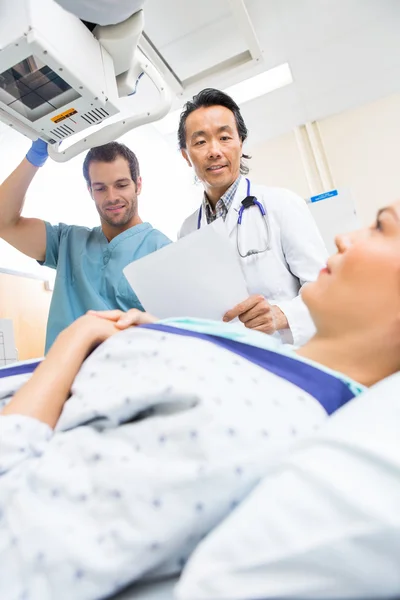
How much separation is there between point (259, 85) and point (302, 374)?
3084 mm

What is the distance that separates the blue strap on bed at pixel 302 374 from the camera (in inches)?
25.2

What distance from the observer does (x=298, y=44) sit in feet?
8.96

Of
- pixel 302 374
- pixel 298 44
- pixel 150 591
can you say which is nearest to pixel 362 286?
pixel 302 374

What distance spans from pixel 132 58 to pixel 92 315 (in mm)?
782

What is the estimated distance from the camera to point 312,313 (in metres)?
0.82

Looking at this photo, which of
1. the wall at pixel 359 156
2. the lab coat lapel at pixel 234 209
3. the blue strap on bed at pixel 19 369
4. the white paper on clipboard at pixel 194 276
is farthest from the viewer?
the wall at pixel 359 156

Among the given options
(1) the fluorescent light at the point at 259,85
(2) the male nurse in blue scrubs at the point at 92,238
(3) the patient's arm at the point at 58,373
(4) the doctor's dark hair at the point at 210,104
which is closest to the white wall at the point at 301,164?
(1) the fluorescent light at the point at 259,85

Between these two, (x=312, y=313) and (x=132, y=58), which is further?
(x=132, y=58)

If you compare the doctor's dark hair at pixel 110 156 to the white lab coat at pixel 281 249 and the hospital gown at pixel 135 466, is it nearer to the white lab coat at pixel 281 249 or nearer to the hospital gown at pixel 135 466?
the white lab coat at pixel 281 249

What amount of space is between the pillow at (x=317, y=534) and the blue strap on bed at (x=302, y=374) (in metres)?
0.19

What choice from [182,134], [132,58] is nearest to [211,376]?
[132,58]

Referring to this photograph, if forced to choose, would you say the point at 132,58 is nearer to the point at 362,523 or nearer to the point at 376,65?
the point at 362,523

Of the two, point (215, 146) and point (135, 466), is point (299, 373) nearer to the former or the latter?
point (135, 466)

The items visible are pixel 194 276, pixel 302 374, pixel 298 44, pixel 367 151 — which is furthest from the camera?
pixel 367 151
